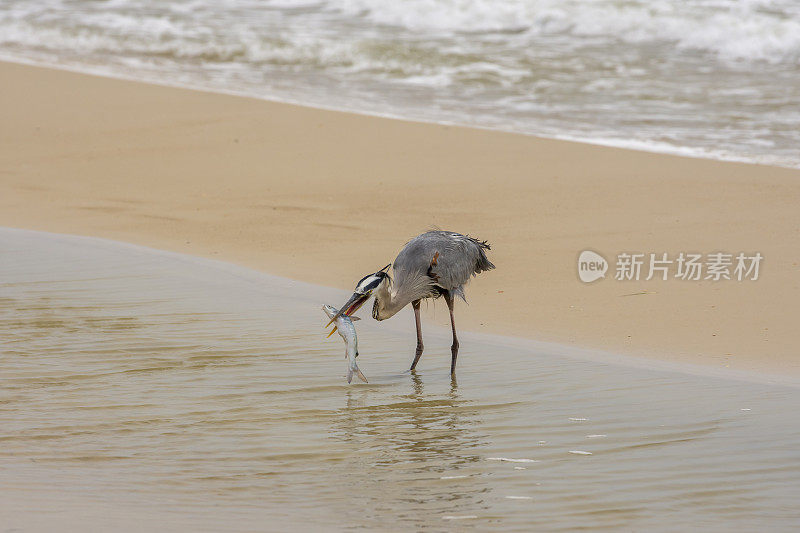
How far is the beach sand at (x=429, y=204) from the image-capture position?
7020 millimetres

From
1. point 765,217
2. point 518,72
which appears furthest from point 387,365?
point 518,72

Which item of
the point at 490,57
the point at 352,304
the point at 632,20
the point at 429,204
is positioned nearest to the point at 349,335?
the point at 352,304

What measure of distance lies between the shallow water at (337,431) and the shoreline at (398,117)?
621 cm

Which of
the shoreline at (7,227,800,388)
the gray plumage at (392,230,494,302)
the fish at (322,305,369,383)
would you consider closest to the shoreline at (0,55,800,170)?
the shoreline at (7,227,800,388)

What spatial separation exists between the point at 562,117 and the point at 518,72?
3.42 metres

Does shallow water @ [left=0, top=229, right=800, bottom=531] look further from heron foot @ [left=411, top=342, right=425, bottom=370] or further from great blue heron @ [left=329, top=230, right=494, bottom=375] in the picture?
great blue heron @ [left=329, top=230, right=494, bottom=375]

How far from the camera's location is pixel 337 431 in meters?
5.03

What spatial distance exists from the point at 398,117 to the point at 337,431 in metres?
9.37

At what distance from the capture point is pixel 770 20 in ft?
66.0

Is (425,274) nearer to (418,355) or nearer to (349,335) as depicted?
(418,355)

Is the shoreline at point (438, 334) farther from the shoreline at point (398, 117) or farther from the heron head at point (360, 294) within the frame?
the shoreline at point (398, 117)

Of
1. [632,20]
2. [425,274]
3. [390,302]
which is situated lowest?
[390,302]

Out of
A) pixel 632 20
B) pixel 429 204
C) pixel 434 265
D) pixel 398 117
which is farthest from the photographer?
pixel 632 20

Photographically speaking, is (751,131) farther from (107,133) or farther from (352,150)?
(107,133)
